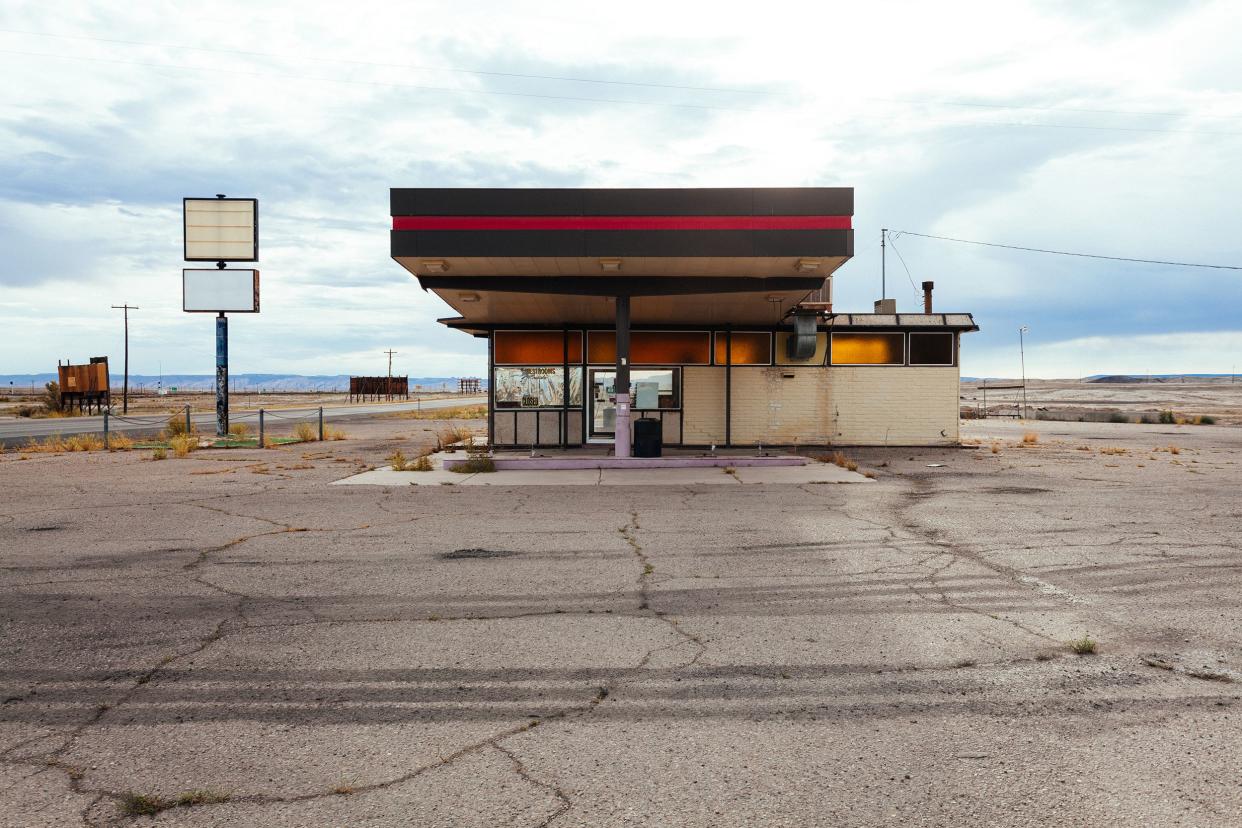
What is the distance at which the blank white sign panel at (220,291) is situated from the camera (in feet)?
87.2

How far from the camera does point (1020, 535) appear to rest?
9.28 meters

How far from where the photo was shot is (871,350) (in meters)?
22.7

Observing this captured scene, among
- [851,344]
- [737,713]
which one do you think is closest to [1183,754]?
[737,713]

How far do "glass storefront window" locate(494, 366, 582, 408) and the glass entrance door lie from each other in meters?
0.43

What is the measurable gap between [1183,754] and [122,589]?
24.9 feet

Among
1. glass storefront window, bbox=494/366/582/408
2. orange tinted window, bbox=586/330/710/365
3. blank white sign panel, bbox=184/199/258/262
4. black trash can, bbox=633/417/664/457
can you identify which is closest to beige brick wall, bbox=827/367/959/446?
orange tinted window, bbox=586/330/710/365

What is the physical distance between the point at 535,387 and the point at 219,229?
13.4m

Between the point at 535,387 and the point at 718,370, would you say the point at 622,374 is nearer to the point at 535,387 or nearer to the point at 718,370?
the point at 535,387

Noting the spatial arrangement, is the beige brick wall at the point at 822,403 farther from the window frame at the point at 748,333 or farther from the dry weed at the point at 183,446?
the dry weed at the point at 183,446

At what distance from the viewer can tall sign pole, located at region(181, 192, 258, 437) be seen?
26578 mm

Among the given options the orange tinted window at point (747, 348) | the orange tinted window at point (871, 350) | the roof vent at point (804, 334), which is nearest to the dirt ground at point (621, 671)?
the roof vent at point (804, 334)

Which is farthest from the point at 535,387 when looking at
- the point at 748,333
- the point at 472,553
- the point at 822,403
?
the point at 472,553

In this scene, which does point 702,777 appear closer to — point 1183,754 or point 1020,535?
point 1183,754

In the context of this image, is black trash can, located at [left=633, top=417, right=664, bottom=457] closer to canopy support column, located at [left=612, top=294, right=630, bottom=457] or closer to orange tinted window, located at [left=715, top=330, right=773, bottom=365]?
canopy support column, located at [left=612, top=294, right=630, bottom=457]
